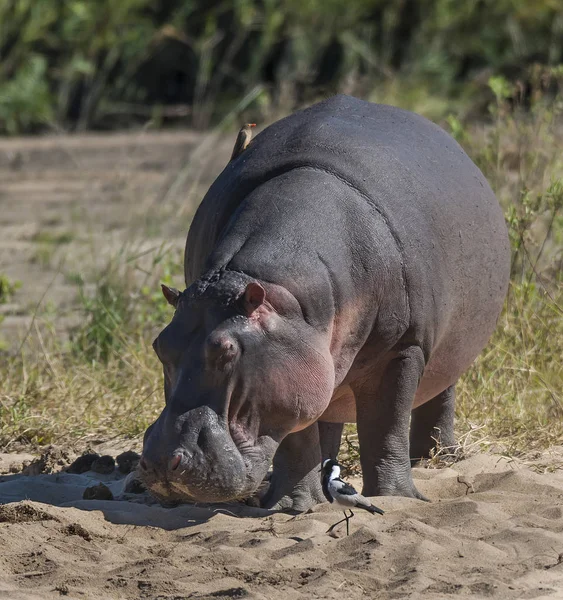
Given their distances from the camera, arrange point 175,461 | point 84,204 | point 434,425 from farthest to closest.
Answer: point 84,204
point 434,425
point 175,461

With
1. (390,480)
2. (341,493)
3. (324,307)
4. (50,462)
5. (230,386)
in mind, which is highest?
(324,307)

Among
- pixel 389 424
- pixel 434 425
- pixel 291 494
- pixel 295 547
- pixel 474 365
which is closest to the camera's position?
pixel 295 547

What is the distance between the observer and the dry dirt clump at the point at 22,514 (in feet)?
13.6

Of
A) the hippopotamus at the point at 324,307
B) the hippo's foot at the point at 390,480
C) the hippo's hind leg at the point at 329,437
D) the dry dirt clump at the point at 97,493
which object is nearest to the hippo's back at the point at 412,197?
the hippopotamus at the point at 324,307

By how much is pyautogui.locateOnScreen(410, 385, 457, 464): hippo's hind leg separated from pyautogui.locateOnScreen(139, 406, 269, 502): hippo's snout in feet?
4.74

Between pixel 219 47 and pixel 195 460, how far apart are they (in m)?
11.1

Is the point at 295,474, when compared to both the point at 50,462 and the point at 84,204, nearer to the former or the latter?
the point at 50,462

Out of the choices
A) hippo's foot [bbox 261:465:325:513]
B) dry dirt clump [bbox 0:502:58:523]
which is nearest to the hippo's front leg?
hippo's foot [bbox 261:465:325:513]

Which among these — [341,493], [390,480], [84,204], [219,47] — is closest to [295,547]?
[341,493]

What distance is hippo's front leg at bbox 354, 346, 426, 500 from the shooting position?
13.9 feet

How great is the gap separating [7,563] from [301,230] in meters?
1.36

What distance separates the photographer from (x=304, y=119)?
4512mm

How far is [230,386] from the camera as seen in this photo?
144 inches

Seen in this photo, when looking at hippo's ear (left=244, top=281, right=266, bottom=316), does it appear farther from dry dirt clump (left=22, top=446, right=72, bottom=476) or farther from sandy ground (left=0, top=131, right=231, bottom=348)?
sandy ground (left=0, top=131, right=231, bottom=348)
